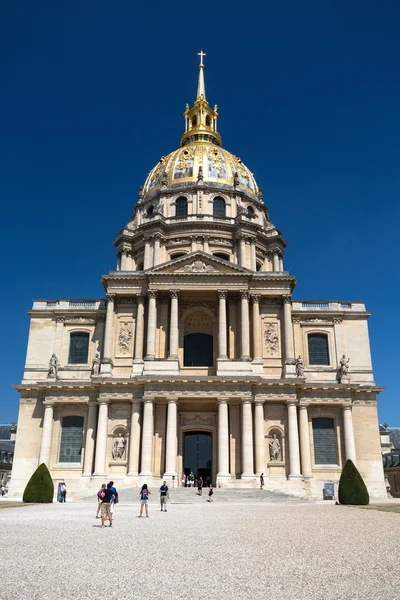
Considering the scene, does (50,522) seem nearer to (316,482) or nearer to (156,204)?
(316,482)

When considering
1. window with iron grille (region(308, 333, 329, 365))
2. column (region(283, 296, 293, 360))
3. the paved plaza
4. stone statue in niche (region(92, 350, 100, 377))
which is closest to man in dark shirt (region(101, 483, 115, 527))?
the paved plaza

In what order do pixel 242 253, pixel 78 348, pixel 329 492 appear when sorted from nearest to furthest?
pixel 329 492 < pixel 78 348 < pixel 242 253

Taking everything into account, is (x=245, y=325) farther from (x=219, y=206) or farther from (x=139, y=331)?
(x=219, y=206)

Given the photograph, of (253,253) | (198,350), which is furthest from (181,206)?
(198,350)

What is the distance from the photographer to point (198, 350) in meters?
43.9

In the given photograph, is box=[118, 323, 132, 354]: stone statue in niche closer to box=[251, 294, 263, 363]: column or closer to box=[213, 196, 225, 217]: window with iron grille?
box=[251, 294, 263, 363]: column

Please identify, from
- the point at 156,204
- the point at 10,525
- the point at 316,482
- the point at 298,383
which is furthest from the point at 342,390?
the point at 10,525

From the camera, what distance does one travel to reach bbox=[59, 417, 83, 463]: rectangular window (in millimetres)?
39531

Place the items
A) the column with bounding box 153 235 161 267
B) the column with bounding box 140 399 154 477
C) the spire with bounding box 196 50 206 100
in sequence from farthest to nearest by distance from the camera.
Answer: the spire with bounding box 196 50 206 100 → the column with bounding box 153 235 161 267 → the column with bounding box 140 399 154 477

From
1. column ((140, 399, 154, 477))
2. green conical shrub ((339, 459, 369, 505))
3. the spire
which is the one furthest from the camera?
the spire

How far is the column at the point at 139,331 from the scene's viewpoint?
A: 40513mm

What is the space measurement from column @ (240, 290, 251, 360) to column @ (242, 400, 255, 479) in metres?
3.79

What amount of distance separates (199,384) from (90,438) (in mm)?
8800

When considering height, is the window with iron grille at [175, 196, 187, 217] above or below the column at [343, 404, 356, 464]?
above
